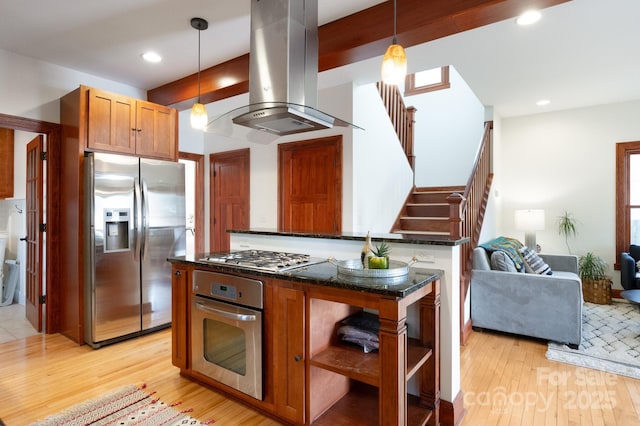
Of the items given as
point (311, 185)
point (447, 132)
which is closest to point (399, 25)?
point (311, 185)

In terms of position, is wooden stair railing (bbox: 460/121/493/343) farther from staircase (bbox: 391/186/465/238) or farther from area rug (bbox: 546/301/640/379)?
area rug (bbox: 546/301/640/379)

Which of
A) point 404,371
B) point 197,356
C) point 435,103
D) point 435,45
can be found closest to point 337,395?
point 404,371

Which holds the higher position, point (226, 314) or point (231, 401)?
point (226, 314)

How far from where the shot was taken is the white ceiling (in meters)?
2.53

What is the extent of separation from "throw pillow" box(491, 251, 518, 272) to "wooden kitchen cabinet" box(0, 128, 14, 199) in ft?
19.9

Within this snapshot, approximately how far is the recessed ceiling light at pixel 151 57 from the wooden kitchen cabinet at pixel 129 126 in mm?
→ 423

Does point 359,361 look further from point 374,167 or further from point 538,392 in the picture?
point 374,167

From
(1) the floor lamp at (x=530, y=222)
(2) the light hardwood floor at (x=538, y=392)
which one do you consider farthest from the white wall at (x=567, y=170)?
(2) the light hardwood floor at (x=538, y=392)

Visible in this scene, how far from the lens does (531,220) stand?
15.4 feet

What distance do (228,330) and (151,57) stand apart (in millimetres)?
2695

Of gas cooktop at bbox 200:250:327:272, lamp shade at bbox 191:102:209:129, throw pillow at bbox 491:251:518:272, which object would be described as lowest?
throw pillow at bbox 491:251:518:272

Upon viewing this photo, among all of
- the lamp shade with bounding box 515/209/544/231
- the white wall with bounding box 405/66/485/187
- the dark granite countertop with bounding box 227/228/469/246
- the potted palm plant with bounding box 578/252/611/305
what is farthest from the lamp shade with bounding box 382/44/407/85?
the potted palm plant with bounding box 578/252/611/305

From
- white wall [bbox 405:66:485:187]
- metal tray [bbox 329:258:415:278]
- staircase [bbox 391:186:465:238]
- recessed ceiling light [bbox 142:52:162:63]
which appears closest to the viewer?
metal tray [bbox 329:258:415:278]

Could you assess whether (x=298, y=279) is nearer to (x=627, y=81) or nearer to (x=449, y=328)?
(x=449, y=328)
